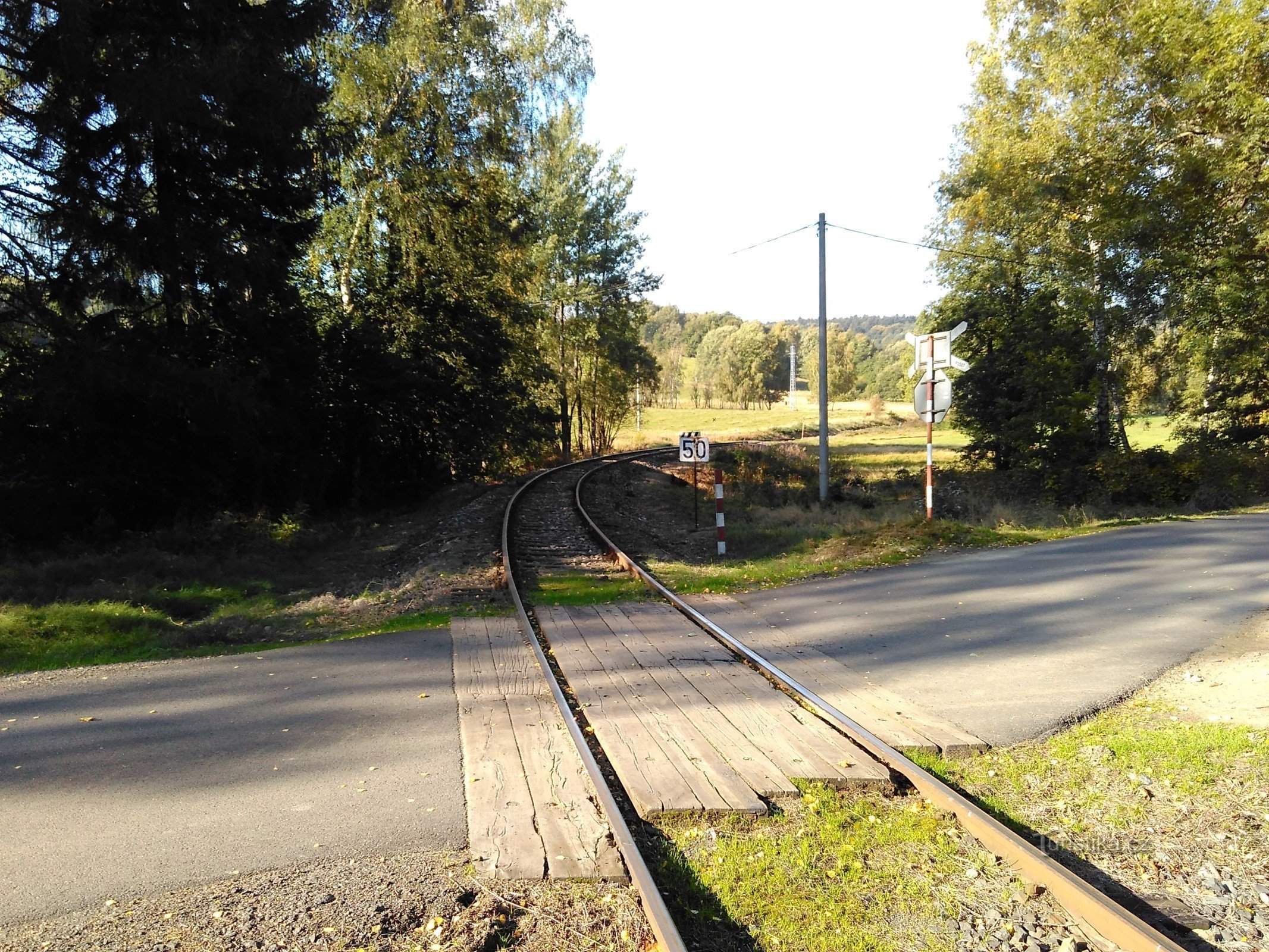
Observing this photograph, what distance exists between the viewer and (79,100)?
44.5 feet

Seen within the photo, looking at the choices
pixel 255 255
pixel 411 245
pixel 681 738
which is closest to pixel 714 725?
pixel 681 738

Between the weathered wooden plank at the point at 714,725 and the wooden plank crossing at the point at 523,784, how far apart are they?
2.84 feet

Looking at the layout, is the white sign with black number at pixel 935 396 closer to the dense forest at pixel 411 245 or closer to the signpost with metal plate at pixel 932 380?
the signpost with metal plate at pixel 932 380

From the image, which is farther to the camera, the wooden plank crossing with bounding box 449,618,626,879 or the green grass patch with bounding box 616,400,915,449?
the green grass patch with bounding box 616,400,915,449

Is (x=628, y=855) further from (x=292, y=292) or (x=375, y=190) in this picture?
(x=375, y=190)

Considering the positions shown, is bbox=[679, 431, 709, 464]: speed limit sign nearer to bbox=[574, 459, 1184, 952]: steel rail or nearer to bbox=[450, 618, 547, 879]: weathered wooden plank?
bbox=[450, 618, 547, 879]: weathered wooden plank

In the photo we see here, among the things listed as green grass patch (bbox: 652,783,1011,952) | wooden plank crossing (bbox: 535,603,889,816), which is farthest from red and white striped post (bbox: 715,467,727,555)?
green grass patch (bbox: 652,783,1011,952)

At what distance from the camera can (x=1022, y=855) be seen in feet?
12.1

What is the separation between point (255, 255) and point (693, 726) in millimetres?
13803

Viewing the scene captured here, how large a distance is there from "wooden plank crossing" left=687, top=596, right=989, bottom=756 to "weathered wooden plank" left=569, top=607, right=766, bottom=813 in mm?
1088

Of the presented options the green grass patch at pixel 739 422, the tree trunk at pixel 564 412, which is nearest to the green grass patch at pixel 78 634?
the tree trunk at pixel 564 412

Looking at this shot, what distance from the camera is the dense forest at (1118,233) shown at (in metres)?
20.7

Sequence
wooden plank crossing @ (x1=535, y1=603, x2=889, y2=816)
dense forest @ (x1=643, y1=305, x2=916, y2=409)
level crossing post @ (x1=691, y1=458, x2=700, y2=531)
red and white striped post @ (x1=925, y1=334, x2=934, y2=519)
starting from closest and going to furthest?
wooden plank crossing @ (x1=535, y1=603, x2=889, y2=816), red and white striped post @ (x1=925, y1=334, x2=934, y2=519), level crossing post @ (x1=691, y1=458, x2=700, y2=531), dense forest @ (x1=643, y1=305, x2=916, y2=409)

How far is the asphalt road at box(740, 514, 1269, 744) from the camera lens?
6.06m
